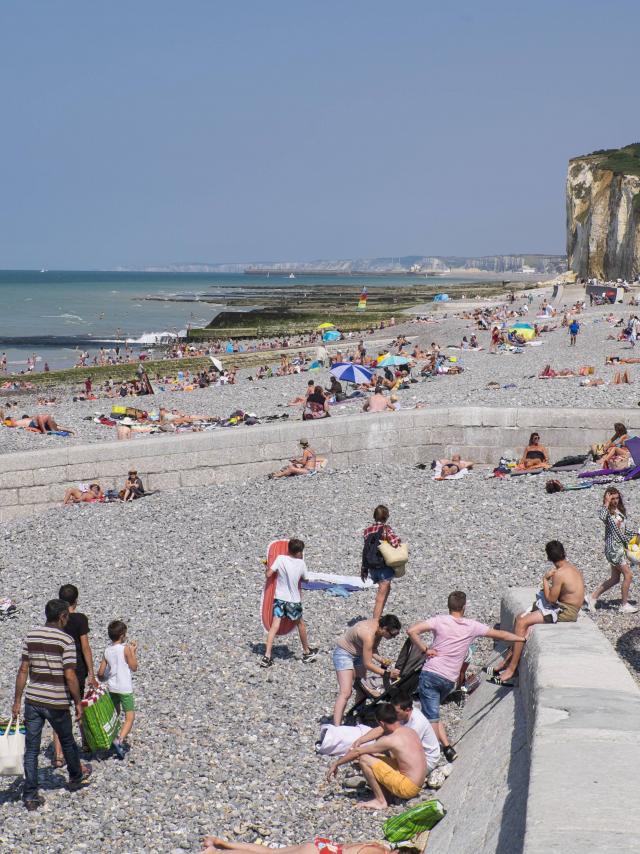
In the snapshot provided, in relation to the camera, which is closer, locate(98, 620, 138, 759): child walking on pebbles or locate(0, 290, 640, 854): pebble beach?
locate(0, 290, 640, 854): pebble beach

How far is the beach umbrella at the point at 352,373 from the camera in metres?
22.9

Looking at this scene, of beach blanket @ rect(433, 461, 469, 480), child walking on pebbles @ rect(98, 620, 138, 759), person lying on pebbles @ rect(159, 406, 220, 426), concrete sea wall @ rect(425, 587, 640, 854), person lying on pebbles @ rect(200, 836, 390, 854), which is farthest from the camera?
person lying on pebbles @ rect(159, 406, 220, 426)

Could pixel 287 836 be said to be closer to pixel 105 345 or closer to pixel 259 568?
pixel 259 568

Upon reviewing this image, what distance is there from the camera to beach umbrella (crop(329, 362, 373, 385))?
22.9m

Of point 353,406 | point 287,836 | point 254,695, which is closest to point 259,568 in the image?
point 254,695

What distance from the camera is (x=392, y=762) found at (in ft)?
19.7

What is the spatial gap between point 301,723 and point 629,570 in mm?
3255

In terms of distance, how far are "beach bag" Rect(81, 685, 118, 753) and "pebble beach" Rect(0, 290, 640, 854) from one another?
0.59 ft

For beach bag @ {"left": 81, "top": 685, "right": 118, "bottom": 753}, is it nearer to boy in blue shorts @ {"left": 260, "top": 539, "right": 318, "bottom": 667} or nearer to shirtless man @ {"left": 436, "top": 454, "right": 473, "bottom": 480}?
boy in blue shorts @ {"left": 260, "top": 539, "right": 318, "bottom": 667}

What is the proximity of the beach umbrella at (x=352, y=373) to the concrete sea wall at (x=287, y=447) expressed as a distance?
736 cm

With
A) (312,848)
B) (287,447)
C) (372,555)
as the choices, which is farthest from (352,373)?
(312,848)

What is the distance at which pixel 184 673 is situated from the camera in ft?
26.5

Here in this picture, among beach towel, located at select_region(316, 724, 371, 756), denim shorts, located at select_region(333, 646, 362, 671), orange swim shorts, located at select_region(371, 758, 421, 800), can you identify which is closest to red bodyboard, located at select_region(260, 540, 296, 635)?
denim shorts, located at select_region(333, 646, 362, 671)

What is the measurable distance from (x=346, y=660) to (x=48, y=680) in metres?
2.12
